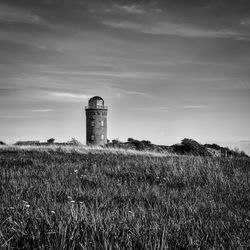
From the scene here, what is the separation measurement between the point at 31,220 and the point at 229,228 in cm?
176

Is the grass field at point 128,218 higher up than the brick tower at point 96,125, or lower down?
lower down

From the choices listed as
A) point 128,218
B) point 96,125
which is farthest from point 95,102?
point 128,218

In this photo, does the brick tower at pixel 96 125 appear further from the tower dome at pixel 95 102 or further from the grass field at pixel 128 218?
the grass field at pixel 128 218

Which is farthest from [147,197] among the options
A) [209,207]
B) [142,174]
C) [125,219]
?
[142,174]

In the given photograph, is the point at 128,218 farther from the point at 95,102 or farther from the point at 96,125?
the point at 95,102

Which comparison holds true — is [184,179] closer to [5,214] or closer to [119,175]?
[119,175]

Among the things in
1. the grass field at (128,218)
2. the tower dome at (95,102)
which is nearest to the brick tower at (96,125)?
the tower dome at (95,102)

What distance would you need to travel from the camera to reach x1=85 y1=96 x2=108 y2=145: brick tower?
70.6 meters

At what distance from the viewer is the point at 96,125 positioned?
70688 millimetres

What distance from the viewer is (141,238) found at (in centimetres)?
206

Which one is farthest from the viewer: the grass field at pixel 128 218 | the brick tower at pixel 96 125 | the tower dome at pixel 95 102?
the tower dome at pixel 95 102

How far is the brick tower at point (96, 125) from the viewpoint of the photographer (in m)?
70.6

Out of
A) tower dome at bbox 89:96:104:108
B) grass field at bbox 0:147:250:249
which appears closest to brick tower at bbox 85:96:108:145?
tower dome at bbox 89:96:104:108

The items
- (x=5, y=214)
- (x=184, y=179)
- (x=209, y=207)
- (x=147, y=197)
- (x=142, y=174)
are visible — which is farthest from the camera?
(x=142, y=174)
